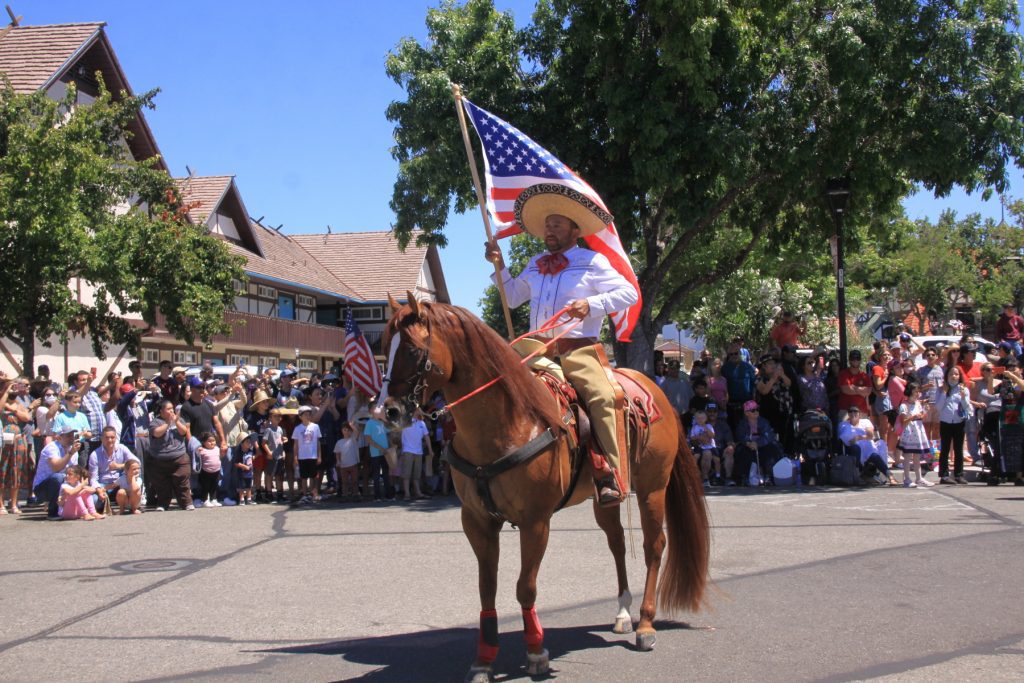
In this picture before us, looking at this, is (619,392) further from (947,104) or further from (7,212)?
(7,212)

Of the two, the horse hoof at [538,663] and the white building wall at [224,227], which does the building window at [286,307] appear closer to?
the white building wall at [224,227]

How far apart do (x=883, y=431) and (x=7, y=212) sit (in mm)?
16052

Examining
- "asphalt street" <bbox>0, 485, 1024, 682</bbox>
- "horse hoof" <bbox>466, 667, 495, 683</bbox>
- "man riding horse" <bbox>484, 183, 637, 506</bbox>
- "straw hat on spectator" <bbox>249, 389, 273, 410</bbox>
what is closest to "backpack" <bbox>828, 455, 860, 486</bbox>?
"asphalt street" <bbox>0, 485, 1024, 682</bbox>

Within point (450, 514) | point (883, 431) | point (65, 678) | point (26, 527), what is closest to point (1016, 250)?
point (883, 431)

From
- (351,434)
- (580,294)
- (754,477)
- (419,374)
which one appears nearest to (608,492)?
(580,294)

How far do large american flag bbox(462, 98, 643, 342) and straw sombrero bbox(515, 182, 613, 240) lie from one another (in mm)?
132

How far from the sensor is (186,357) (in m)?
36.4

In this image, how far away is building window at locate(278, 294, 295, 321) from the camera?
4441 cm

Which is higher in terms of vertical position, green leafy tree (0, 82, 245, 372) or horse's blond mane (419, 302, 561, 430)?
green leafy tree (0, 82, 245, 372)

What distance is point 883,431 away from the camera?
17.5 metres

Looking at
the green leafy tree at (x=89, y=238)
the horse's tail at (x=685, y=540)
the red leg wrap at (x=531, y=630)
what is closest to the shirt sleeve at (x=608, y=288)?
the horse's tail at (x=685, y=540)

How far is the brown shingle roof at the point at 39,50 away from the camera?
26.8m

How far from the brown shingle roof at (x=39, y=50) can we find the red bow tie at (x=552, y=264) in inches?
968

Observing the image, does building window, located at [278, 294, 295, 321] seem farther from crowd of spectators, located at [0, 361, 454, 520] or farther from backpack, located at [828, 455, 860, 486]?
backpack, located at [828, 455, 860, 486]
